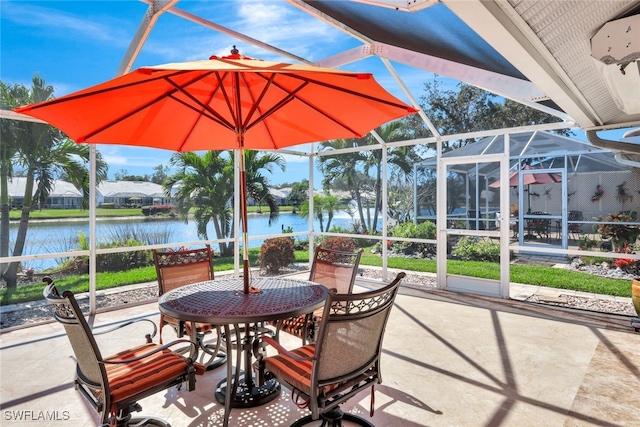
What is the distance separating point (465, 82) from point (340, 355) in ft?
11.8

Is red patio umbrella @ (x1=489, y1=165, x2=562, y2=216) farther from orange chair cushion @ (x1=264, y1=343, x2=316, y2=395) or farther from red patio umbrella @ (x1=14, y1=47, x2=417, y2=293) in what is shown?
orange chair cushion @ (x1=264, y1=343, x2=316, y2=395)

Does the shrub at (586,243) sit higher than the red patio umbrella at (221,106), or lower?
lower

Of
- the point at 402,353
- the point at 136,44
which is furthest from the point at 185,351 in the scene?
the point at 136,44

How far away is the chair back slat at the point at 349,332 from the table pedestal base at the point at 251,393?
3.46ft

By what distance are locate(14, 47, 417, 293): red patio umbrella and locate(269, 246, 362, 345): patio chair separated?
2.09 feet

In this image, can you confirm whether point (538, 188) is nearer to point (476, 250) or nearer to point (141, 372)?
point (476, 250)

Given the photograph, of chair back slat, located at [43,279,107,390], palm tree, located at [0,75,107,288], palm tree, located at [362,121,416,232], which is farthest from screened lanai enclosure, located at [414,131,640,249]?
palm tree, located at [0,75,107,288]

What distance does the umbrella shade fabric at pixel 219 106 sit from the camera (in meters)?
2.13

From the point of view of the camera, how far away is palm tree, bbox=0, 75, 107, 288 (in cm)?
455

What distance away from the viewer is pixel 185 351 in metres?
3.25

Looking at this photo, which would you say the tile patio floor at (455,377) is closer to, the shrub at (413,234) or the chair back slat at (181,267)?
the chair back slat at (181,267)

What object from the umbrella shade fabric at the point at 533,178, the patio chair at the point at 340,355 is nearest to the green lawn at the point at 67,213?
the patio chair at the point at 340,355

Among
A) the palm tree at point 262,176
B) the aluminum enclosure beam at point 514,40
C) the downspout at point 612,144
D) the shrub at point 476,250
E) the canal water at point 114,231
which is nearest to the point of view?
the aluminum enclosure beam at point 514,40

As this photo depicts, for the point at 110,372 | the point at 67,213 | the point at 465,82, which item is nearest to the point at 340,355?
the point at 110,372
